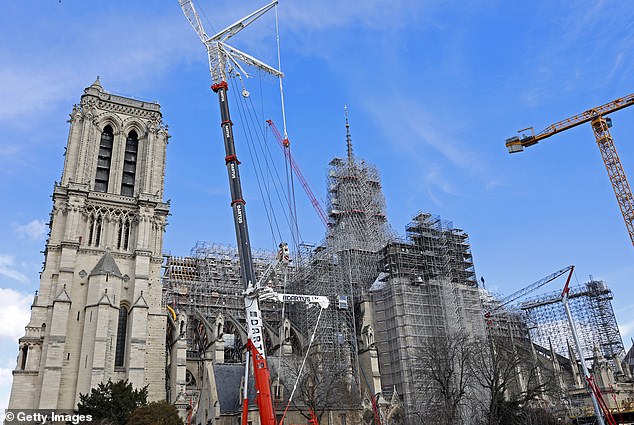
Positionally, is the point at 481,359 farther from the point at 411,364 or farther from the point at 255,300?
the point at 255,300

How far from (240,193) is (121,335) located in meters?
26.4

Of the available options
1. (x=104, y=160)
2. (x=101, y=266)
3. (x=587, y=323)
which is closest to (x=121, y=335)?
(x=101, y=266)

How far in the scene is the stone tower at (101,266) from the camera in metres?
44.0

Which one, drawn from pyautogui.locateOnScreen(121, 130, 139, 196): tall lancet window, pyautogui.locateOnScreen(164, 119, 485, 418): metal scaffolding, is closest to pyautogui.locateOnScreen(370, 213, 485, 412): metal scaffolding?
pyautogui.locateOnScreen(164, 119, 485, 418): metal scaffolding

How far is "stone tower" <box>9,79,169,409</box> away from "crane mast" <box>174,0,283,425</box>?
21480 mm

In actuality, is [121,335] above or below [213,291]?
below

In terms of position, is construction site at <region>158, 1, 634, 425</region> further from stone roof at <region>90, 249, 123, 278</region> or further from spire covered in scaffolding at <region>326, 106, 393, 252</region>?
stone roof at <region>90, 249, 123, 278</region>

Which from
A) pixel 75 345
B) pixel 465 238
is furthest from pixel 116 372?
pixel 465 238

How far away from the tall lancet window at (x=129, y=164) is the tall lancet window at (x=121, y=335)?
1302 centimetres

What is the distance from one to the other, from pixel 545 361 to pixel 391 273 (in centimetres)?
2787

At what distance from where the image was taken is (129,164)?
188ft

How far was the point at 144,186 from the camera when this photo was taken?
54656mm

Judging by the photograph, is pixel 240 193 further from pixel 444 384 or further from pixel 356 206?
pixel 356 206

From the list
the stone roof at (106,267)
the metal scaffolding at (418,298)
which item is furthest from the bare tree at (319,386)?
the stone roof at (106,267)
